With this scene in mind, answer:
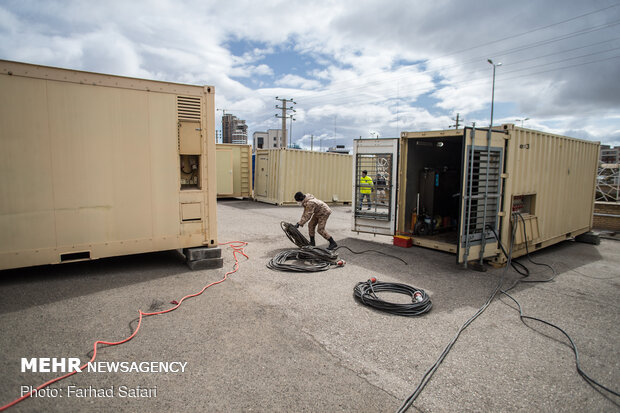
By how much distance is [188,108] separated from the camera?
254 inches

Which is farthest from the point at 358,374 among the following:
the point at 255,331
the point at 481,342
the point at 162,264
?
the point at 162,264

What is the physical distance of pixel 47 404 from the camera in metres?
2.95

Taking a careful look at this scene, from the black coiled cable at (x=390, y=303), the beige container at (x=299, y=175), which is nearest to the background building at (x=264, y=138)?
the beige container at (x=299, y=175)

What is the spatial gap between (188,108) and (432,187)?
6.41m

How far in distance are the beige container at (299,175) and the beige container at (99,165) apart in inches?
413

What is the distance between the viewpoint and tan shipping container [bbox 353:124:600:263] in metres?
6.88

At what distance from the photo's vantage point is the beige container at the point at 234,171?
732 inches

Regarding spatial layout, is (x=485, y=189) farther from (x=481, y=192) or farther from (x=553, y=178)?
(x=553, y=178)

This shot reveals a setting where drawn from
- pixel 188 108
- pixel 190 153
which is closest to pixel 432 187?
pixel 190 153

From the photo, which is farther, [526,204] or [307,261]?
[526,204]

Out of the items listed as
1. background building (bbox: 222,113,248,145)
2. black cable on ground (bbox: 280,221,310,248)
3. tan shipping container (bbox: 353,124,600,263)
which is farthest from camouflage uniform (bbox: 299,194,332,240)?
background building (bbox: 222,113,248,145)

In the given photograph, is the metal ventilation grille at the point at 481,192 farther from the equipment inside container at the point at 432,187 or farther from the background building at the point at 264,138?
the background building at the point at 264,138

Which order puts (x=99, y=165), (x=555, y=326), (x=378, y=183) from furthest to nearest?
(x=378, y=183), (x=99, y=165), (x=555, y=326)

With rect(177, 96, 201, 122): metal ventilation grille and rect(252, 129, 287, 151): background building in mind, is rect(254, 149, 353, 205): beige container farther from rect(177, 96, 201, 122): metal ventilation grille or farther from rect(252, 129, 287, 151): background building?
rect(252, 129, 287, 151): background building
